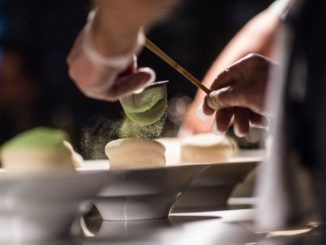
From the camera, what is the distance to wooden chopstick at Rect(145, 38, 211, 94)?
0.65 m

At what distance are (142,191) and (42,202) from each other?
0.12 m

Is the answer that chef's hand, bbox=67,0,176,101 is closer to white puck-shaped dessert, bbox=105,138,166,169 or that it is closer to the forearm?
white puck-shaped dessert, bbox=105,138,166,169

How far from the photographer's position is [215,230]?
0.68 m

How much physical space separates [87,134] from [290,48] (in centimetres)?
26

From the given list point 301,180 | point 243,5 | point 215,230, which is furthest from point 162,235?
point 243,5

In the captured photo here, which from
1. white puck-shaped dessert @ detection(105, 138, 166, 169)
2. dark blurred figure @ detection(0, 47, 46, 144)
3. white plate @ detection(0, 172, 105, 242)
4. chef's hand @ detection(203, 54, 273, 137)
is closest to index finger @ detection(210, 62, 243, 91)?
chef's hand @ detection(203, 54, 273, 137)

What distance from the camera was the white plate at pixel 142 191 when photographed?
68 centimetres

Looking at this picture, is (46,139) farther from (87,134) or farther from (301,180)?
(301,180)

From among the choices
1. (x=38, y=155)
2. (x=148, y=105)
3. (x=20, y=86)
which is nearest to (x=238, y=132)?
(x=148, y=105)

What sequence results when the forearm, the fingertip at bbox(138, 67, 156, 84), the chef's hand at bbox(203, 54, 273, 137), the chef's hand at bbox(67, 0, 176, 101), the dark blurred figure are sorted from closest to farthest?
the chef's hand at bbox(67, 0, 176, 101) < the fingertip at bbox(138, 67, 156, 84) < the chef's hand at bbox(203, 54, 273, 137) < the forearm < the dark blurred figure

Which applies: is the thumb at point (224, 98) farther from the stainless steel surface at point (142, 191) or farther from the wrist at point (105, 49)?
the wrist at point (105, 49)

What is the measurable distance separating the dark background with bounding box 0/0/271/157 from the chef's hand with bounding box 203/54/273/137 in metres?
0.03

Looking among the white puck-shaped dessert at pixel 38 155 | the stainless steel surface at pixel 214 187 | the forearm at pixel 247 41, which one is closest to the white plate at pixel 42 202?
the white puck-shaped dessert at pixel 38 155

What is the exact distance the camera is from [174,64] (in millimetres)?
747
